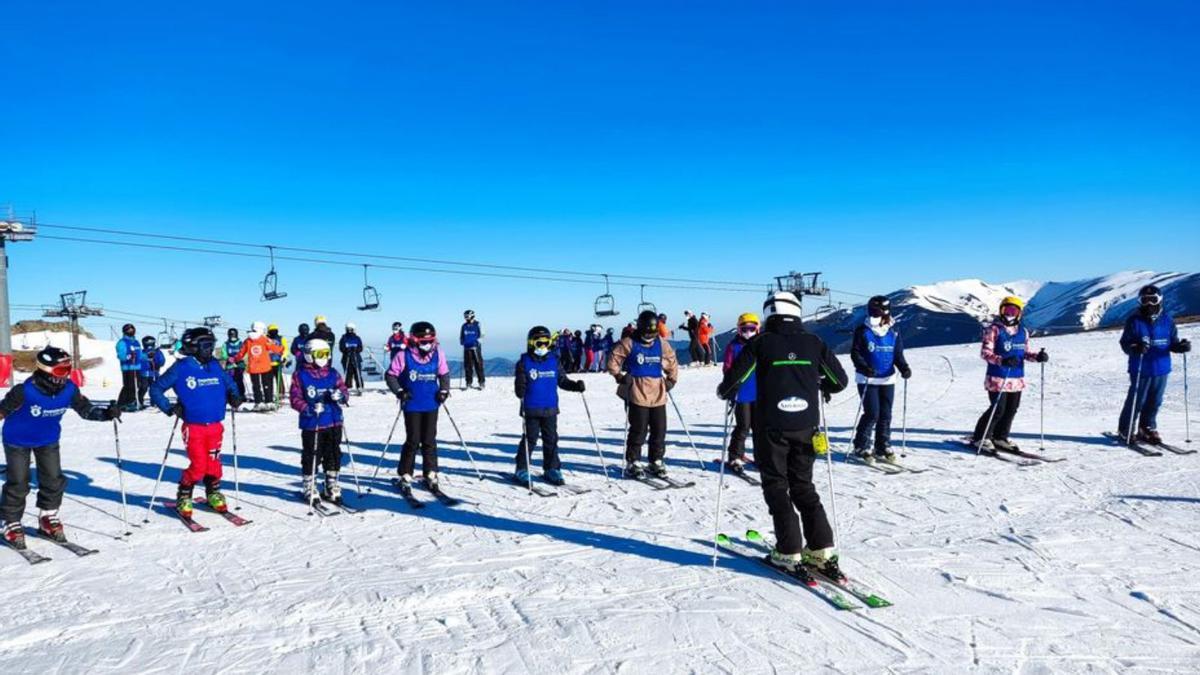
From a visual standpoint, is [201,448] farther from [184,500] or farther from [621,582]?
[621,582]

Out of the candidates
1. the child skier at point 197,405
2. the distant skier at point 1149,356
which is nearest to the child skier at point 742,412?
the distant skier at point 1149,356

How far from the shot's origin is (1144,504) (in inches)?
279

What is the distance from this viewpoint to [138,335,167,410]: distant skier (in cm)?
1636

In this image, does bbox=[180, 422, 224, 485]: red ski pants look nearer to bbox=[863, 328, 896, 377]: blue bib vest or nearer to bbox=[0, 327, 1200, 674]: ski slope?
bbox=[0, 327, 1200, 674]: ski slope

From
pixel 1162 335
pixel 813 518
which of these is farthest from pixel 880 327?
pixel 813 518

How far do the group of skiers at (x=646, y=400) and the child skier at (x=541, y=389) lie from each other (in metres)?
0.02

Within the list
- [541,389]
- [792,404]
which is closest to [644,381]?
[541,389]

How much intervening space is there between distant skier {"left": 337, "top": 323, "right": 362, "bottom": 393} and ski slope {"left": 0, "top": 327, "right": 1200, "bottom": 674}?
935cm

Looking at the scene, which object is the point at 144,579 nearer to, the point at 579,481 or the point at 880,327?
the point at 579,481

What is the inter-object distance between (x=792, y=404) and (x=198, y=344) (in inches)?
236

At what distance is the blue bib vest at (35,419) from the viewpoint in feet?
20.6

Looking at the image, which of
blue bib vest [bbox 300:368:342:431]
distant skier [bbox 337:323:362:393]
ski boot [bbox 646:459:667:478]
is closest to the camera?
blue bib vest [bbox 300:368:342:431]

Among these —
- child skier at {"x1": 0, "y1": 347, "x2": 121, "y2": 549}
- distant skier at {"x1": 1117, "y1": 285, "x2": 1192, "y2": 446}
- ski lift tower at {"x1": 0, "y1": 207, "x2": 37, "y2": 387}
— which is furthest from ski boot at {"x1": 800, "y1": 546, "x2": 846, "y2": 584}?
ski lift tower at {"x1": 0, "y1": 207, "x2": 37, "y2": 387}

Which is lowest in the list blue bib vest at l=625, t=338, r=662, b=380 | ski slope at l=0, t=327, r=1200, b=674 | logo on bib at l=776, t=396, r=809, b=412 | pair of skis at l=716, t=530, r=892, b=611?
ski slope at l=0, t=327, r=1200, b=674
